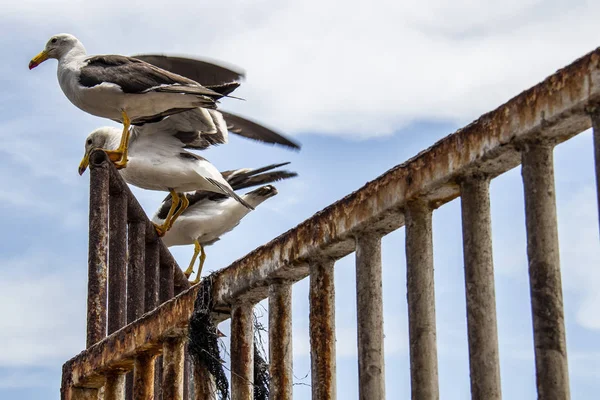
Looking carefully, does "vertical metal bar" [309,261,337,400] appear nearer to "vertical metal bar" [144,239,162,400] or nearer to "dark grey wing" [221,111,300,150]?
"vertical metal bar" [144,239,162,400]

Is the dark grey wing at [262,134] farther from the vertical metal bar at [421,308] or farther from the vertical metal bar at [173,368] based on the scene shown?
the vertical metal bar at [421,308]

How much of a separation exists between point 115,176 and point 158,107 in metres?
4.69

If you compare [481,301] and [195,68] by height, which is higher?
[195,68]

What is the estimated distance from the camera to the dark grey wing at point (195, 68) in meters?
11.2

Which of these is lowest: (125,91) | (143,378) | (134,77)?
(143,378)

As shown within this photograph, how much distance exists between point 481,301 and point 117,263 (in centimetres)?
319

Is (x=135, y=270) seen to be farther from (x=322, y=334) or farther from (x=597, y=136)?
(x=597, y=136)

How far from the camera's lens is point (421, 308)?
331 cm

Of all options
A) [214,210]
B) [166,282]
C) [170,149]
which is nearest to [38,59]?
[170,149]

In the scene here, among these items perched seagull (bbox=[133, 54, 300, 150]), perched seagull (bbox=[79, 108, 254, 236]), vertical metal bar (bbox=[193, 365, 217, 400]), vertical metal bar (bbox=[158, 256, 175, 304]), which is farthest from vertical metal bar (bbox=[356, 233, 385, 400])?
perched seagull (bbox=[79, 108, 254, 236])

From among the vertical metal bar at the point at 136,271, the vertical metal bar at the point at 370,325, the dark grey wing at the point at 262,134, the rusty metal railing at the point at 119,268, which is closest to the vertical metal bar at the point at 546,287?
the vertical metal bar at the point at 370,325

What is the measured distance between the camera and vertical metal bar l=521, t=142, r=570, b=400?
2863mm

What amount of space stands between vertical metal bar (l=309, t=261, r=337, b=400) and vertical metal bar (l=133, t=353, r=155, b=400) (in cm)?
119

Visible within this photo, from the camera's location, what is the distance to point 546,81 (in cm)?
299
